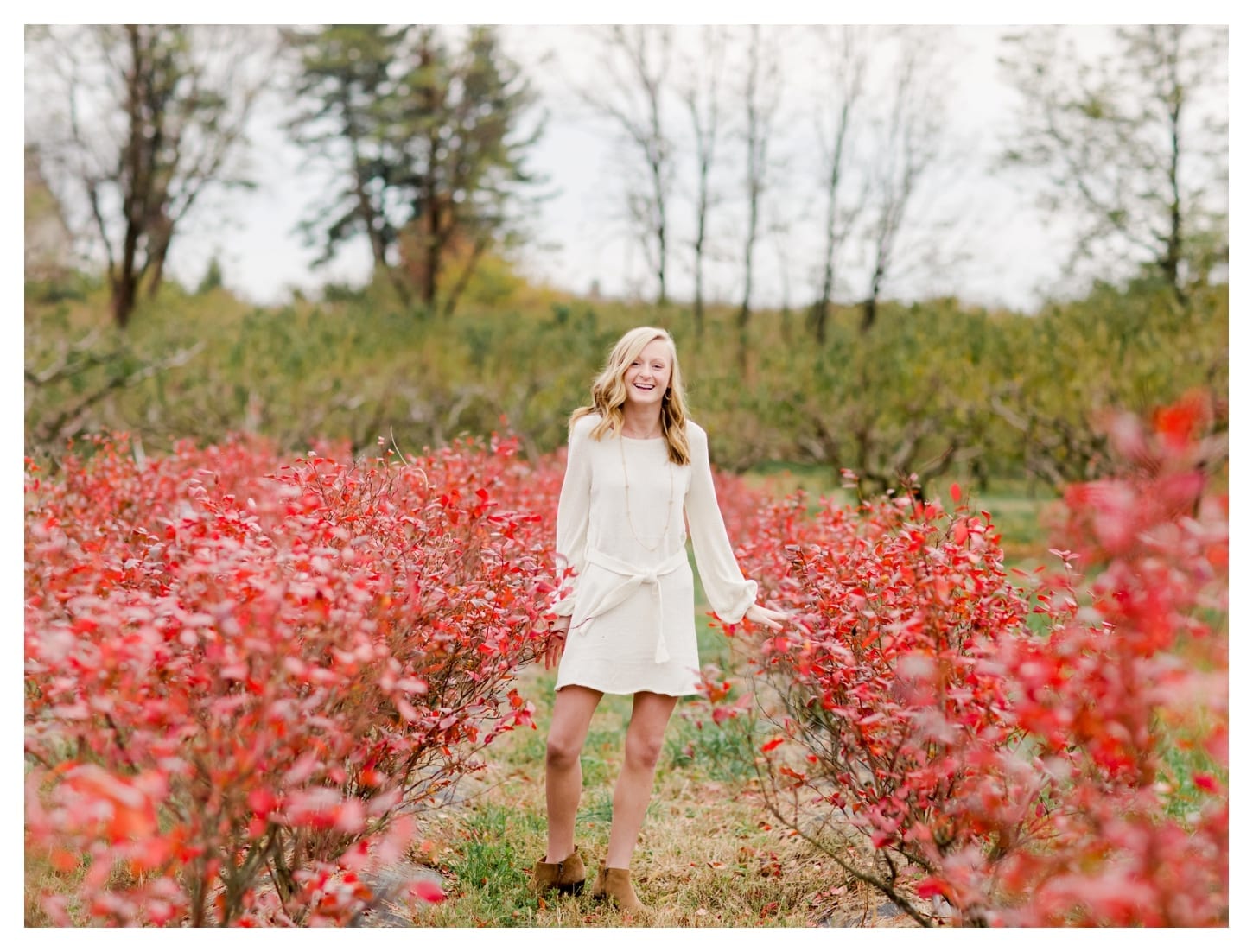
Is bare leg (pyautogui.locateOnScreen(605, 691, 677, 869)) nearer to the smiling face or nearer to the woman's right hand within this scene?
the woman's right hand

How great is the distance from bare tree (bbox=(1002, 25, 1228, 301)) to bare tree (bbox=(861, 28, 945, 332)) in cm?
175

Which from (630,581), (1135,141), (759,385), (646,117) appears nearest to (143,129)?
(646,117)

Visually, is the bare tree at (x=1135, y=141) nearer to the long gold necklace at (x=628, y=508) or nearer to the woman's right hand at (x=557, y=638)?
the long gold necklace at (x=628, y=508)

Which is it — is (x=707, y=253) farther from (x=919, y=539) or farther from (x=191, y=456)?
(x=919, y=539)

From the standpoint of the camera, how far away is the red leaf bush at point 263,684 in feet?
7.39

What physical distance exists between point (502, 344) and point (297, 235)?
7.42 metres

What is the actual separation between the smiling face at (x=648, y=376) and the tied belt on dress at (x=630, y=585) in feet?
1.75

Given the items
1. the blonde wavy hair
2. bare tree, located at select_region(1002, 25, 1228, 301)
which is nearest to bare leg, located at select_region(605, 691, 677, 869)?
the blonde wavy hair

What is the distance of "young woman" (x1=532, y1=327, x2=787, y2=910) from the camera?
3.25m

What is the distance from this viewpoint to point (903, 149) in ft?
55.3

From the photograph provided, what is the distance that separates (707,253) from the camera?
19109mm

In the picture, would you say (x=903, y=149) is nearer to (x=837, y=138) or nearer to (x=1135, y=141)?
(x=837, y=138)

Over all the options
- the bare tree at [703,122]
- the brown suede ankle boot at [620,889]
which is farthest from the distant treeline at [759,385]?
the brown suede ankle boot at [620,889]
